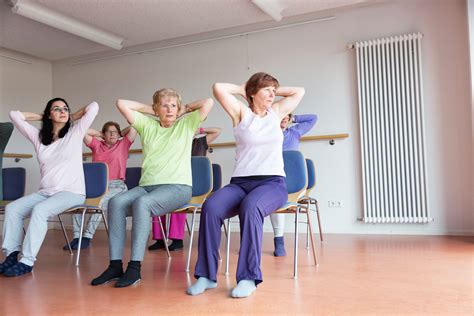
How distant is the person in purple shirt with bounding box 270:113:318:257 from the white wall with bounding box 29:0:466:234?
0.69 m

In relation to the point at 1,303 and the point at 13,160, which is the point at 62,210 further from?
the point at 13,160

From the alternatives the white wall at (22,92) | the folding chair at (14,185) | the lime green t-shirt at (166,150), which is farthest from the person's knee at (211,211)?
the white wall at (22,92)

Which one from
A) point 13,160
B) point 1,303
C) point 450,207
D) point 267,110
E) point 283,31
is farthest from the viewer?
point 13,160

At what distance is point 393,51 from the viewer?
4.62 metres

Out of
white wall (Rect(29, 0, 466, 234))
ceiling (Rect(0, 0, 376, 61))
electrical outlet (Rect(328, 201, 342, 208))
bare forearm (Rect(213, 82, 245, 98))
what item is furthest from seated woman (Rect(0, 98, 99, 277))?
electrical outlet (Rect(328, 201, 342, 208))

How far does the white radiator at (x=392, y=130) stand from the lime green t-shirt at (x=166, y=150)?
2.40 metres

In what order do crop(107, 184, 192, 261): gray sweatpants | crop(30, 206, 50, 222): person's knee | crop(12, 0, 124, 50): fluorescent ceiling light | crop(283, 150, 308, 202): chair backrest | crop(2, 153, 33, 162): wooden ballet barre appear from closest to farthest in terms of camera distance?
crop(107, 184, 192, 261): gray sweatpants < crop(30, 206, 50, 222): person's knee < crop(283, 150, 308, 202): chair backrest < crop(12, 0, 124, 50): fluorescent ceiling light < crop(2, 153, 33, 162): wooden ballet barre

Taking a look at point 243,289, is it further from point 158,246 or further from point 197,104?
point 158,246

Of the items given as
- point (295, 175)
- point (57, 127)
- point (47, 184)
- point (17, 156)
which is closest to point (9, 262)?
point (47, 184)

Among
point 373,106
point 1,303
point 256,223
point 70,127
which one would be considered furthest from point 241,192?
point 373,106

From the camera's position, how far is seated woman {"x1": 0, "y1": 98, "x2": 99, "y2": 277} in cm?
290

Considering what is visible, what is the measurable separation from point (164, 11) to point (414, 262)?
11.0 feet

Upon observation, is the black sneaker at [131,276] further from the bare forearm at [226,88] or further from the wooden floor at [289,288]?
the bare forearm at [226,88]

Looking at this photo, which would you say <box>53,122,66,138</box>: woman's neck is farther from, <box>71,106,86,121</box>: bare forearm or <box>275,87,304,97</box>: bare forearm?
<box>275,87,304,97</box>: bare forearm
